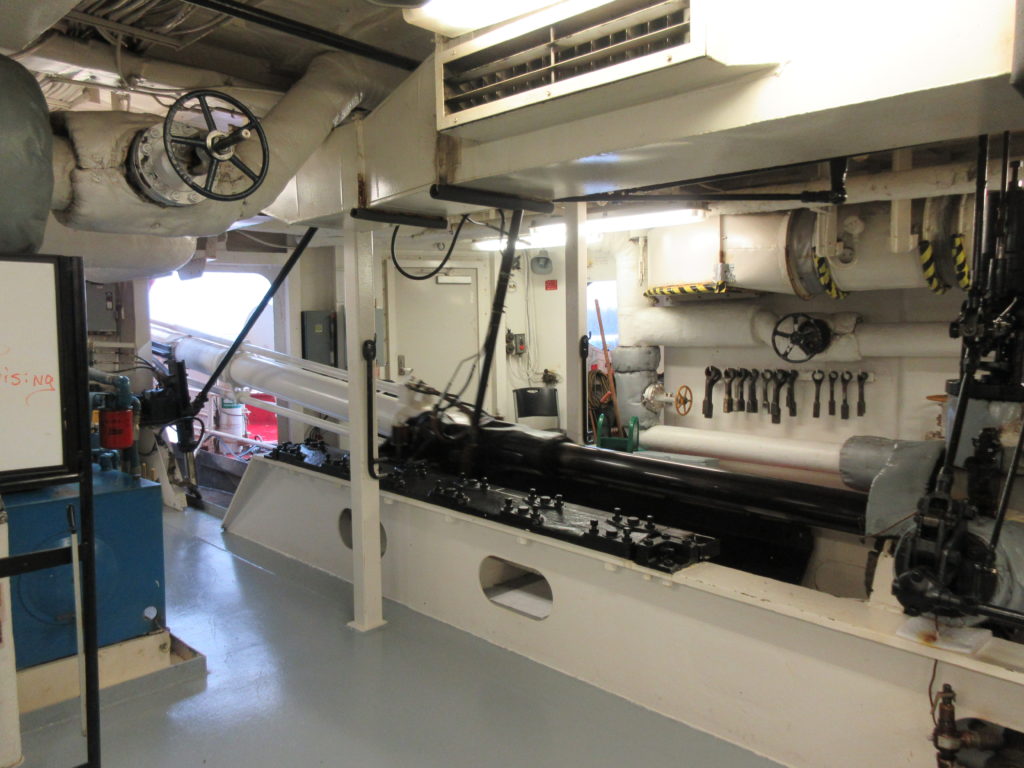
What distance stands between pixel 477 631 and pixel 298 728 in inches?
32.9

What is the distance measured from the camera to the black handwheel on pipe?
6.28 feet

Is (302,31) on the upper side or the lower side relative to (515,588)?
upper

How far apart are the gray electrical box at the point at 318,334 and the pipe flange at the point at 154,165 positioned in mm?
4204

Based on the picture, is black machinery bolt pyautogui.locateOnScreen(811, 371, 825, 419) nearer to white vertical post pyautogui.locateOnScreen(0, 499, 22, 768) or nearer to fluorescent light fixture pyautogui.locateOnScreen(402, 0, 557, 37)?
fluorescent light fixture pyautogui.locateOnScreen(402, 0, 557, 37)

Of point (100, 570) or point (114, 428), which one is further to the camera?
point (114, 428)

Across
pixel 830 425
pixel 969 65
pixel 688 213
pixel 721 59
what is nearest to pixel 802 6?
pixel 721 59

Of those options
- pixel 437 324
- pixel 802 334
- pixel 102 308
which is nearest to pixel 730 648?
pixel 802 334

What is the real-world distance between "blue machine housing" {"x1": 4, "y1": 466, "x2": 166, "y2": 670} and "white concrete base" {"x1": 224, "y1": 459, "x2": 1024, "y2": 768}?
1.06 meters

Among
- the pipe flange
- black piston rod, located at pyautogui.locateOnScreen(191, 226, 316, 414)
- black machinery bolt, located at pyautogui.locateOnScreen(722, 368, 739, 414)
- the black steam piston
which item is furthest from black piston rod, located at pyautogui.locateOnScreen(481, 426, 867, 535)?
black machinery bolt, located at pyautogui.locateOnScreen(722, 368, 739, 414)

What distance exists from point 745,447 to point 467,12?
3.84 m

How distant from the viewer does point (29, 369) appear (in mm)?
1780

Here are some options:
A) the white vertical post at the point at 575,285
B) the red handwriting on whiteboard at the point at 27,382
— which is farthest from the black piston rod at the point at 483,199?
the red handwriting on whiteboard at the point at 27,382

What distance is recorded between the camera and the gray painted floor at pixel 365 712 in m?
2.09

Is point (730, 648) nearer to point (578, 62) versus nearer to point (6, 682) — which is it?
point (578, 62)
